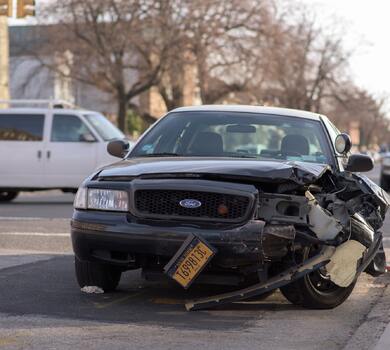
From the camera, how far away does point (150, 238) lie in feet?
18.7

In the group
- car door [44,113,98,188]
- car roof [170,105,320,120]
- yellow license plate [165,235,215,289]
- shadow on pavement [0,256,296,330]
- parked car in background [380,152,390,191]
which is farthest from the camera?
parked car in background [380,152,390,191]

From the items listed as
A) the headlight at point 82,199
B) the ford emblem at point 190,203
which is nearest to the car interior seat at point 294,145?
the ford emblem at point 190,203

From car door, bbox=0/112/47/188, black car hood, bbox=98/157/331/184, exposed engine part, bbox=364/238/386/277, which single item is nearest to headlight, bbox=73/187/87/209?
black car hood, bbox=98/157/331/184

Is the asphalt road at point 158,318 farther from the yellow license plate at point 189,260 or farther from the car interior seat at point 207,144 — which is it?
the car interior seat at point 207,144

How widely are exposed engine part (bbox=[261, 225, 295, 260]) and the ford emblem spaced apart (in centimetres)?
52

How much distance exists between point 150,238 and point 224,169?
2.44 feet

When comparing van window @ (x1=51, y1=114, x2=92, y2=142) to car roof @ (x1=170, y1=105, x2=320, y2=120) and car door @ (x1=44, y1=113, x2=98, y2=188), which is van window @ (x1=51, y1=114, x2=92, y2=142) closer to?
car door @ (x1=44, y1=113, x2=98, y2=188)

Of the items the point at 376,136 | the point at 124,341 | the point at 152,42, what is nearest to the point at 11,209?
the point at 124,341

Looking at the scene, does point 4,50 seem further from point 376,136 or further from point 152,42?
point 376,136

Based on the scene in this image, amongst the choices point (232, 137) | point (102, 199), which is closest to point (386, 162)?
point (232, 137)

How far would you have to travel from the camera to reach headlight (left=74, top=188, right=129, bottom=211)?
593cm

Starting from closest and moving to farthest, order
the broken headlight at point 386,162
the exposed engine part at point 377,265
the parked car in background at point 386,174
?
the exposed engine part at point 377,265 < the parked car in background at point 386,174 < the broken headlight at point 386,162

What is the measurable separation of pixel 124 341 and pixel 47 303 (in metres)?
1.39

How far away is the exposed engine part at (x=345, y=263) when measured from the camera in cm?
605
